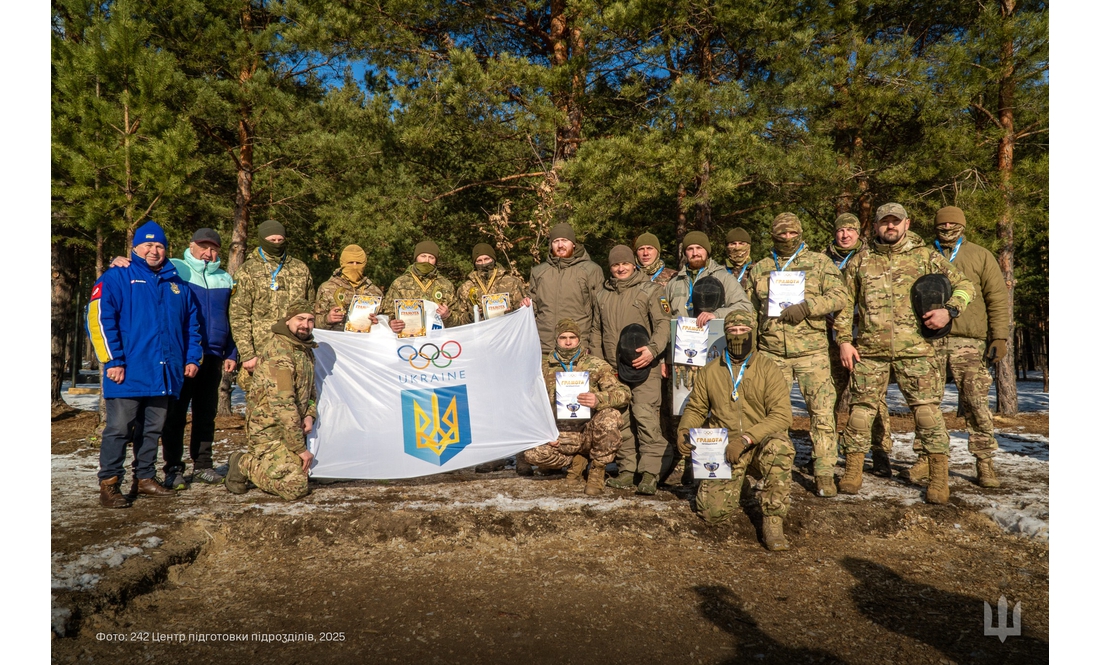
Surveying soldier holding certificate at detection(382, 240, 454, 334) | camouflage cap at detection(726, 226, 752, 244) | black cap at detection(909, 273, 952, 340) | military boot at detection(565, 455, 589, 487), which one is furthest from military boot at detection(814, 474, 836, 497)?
soldier holding certificate at detection(382, 240, 454, 334)

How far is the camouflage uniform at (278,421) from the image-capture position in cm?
514

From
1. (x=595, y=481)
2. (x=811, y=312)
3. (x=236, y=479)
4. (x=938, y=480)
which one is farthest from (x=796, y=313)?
(x=236, y=479)

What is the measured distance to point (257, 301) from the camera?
5.83m

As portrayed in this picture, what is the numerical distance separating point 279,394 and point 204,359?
113cm

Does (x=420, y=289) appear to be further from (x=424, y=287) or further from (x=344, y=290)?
(x=344, y=290)

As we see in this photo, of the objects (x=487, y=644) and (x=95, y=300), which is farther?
(x=95, y=300)

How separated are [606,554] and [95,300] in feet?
13.6

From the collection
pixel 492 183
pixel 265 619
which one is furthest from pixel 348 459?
pixel 492 183

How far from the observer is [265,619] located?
356cm

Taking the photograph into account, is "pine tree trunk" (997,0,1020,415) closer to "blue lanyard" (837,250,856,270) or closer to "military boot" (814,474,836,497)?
"blue lanyard" (837,250,856,270)

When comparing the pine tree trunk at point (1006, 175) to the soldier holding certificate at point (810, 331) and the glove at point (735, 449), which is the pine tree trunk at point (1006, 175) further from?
the glove at point (735, 449)

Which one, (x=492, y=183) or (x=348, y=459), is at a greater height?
(x=492, y=183)

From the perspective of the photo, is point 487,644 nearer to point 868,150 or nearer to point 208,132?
point 208,132

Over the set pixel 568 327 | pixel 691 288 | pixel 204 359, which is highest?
pixel 691 288
